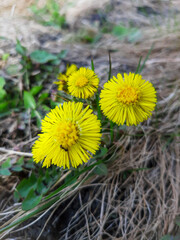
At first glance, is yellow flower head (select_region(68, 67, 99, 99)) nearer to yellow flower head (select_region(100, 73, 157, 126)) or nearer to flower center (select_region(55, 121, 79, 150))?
yellow flower head (select_region(100, 73, 157, 126))

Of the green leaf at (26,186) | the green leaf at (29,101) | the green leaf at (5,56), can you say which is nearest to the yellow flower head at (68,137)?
the green leaf at (26,186)

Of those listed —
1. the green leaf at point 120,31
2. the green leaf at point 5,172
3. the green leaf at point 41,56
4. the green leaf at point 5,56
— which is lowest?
the green leaf at point 5,172

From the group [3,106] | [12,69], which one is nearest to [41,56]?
[12,69]

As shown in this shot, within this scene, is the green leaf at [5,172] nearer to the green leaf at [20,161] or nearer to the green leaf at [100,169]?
the green leaf at [20,161]

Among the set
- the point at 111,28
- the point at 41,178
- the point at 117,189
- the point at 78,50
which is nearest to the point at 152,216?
the point at 117,189

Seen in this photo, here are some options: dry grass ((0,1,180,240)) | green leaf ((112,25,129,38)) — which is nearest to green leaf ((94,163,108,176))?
dry grass ((0,1,180,240))

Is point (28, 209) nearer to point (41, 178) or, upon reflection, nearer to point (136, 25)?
point (41, 178)

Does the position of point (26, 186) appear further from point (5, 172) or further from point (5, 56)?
point (5, 56)
